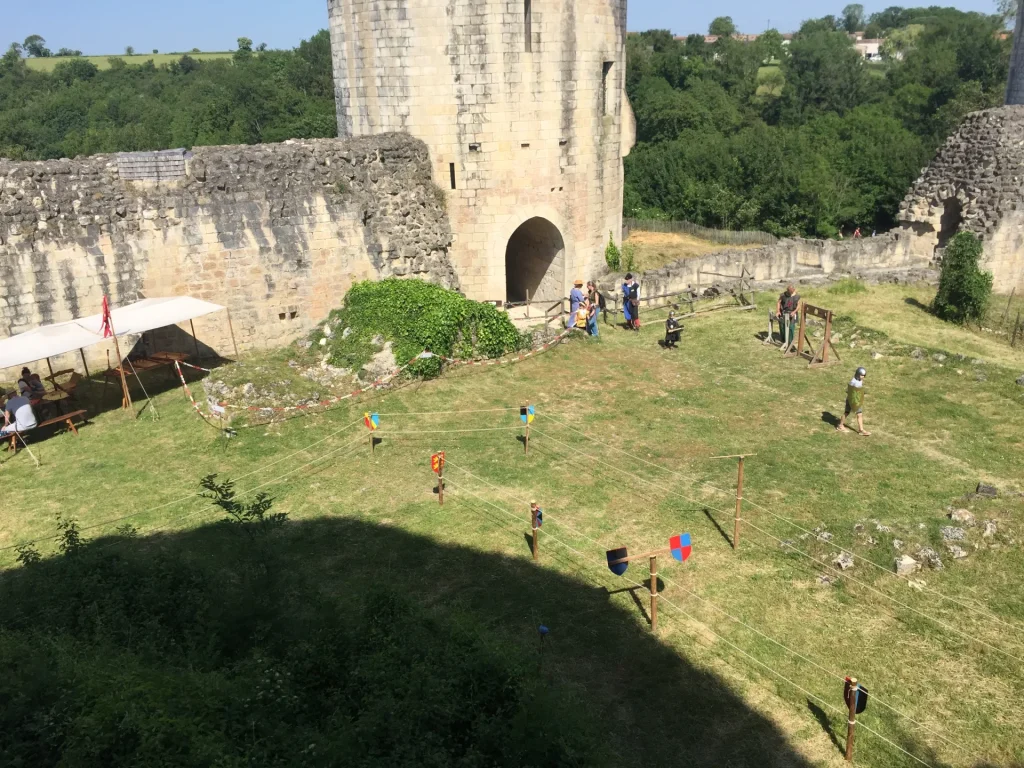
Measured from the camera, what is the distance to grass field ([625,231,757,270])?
2311cm

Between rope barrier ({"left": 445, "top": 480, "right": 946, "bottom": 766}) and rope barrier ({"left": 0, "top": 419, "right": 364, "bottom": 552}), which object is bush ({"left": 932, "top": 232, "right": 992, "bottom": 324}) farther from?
rope barrier ({"left": 0, "top": 419, "right": 364, "bottom": 552})

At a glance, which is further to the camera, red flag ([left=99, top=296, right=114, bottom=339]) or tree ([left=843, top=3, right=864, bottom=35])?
tree ([left=843, top=3, right=864, bottom=35])

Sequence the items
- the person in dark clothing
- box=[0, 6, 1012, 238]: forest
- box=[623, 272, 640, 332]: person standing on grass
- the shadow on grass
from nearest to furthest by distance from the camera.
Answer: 1. the shadow on grass
2. the person in dark clothing
3. box=[623, 272, 640, 332]: person standing on grass
4. box=[0, 6, 1012, 238]: forest

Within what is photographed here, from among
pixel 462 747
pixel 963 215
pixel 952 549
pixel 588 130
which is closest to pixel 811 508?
pixel 952 549

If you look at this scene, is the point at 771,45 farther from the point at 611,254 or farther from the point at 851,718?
the point at 851,718

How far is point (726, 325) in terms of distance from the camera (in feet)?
53.2

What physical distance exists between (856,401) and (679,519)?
11.9 feet

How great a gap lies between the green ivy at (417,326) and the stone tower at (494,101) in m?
2.87

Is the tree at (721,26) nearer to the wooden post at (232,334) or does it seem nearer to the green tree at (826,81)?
the green tree at (826,81)

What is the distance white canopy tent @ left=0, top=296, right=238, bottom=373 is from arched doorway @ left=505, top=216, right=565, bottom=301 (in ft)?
24.8

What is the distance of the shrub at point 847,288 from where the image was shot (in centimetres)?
1862

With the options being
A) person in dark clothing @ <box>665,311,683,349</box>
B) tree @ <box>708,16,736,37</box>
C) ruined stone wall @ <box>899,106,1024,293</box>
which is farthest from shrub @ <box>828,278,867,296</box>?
tree @ <box>708,16,736,37</box>

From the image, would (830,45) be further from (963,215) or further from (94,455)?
(94,455)

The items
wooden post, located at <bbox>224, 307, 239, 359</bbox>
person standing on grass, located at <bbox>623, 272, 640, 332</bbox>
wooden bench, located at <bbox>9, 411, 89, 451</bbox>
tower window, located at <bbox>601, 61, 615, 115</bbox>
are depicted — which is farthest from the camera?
tower window, located at <bbox>601, 61, 615, 115</bbox>
